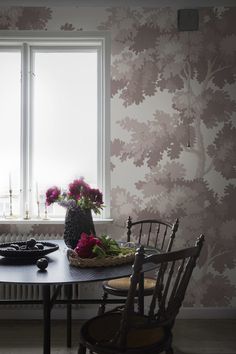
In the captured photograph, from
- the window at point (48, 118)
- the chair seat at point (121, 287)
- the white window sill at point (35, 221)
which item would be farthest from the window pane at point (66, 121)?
the chair seat at point (121, 287)

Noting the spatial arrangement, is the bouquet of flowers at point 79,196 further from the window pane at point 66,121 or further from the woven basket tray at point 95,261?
the window pane at point 66,121

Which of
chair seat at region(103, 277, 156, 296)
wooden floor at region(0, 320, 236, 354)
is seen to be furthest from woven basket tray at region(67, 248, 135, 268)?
wooden floor at region(0, 320, 236, 354)

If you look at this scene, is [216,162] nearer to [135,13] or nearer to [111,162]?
[111,162]

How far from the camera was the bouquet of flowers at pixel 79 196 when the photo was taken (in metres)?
2.27

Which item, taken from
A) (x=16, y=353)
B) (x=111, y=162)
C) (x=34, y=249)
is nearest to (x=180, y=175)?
(x=111, y=162)

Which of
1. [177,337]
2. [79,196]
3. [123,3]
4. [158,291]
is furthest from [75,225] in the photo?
[123,3]

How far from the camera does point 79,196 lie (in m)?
2.28

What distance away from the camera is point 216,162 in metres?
3.24

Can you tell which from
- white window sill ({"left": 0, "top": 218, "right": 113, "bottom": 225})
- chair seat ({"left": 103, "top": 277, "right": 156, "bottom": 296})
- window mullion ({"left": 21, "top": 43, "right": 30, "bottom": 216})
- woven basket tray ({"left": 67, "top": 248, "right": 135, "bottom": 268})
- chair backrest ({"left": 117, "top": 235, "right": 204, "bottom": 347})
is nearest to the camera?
chair backrest ({"left": 117, "top": 235, "right": 204, "bottom": 347})

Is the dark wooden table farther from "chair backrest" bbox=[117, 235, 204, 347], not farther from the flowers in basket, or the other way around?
"chair backrest" bbox=[117, 235, 204, 347]

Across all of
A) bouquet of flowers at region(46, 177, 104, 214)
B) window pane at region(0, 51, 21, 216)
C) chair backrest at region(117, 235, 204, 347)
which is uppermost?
window pane at region(0, 51, 21, 216)

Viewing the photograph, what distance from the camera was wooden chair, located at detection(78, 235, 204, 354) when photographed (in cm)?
161

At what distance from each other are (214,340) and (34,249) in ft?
4.91

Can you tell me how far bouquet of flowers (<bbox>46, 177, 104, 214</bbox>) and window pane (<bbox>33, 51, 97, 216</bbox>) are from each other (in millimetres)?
1054
